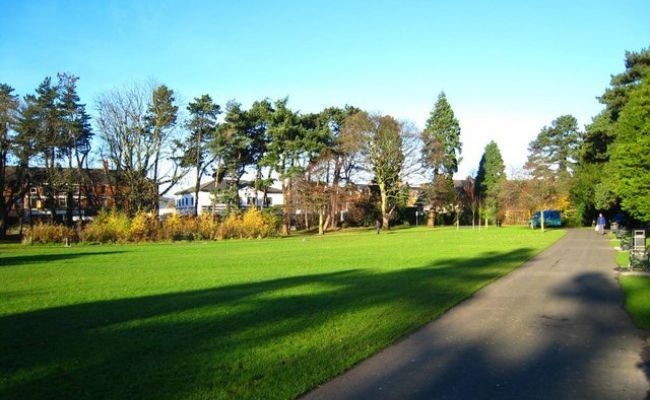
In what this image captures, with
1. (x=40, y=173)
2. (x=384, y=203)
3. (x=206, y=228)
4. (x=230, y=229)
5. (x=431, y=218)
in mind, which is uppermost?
(x=40, y=173)

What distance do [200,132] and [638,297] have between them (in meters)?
58.2

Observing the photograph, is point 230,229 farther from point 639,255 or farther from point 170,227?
point 639,255

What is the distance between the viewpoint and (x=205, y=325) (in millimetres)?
9492

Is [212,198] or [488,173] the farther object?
[488,173]

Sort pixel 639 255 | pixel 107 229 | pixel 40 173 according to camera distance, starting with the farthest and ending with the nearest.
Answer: pixel 40 173
pixel 107 229
pixel 639 255

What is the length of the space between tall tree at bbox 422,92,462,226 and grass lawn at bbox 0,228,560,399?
5026 centimetres

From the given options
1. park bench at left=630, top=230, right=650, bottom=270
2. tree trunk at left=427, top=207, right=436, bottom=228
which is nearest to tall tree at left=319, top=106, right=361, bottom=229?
tree trunk at left=427, top=207, right=436, bottom=228

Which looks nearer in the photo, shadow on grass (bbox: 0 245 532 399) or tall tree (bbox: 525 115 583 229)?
shadow on grass (bbox: 0 245 532 399)

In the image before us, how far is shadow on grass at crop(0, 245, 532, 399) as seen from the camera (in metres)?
6.03

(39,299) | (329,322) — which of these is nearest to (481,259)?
(329,322)

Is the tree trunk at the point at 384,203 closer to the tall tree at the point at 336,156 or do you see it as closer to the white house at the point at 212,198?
the tall tree at the point at 336,156

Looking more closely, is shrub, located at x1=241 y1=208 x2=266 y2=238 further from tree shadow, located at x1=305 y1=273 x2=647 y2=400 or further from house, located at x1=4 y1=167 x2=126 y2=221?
tree shadow, located at x1=305 y1=273 x2=647 y2=400

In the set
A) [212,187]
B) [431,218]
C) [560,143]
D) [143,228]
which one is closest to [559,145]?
[560,143]

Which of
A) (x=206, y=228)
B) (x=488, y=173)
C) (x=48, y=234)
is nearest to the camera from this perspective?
(x=48, y=234)
